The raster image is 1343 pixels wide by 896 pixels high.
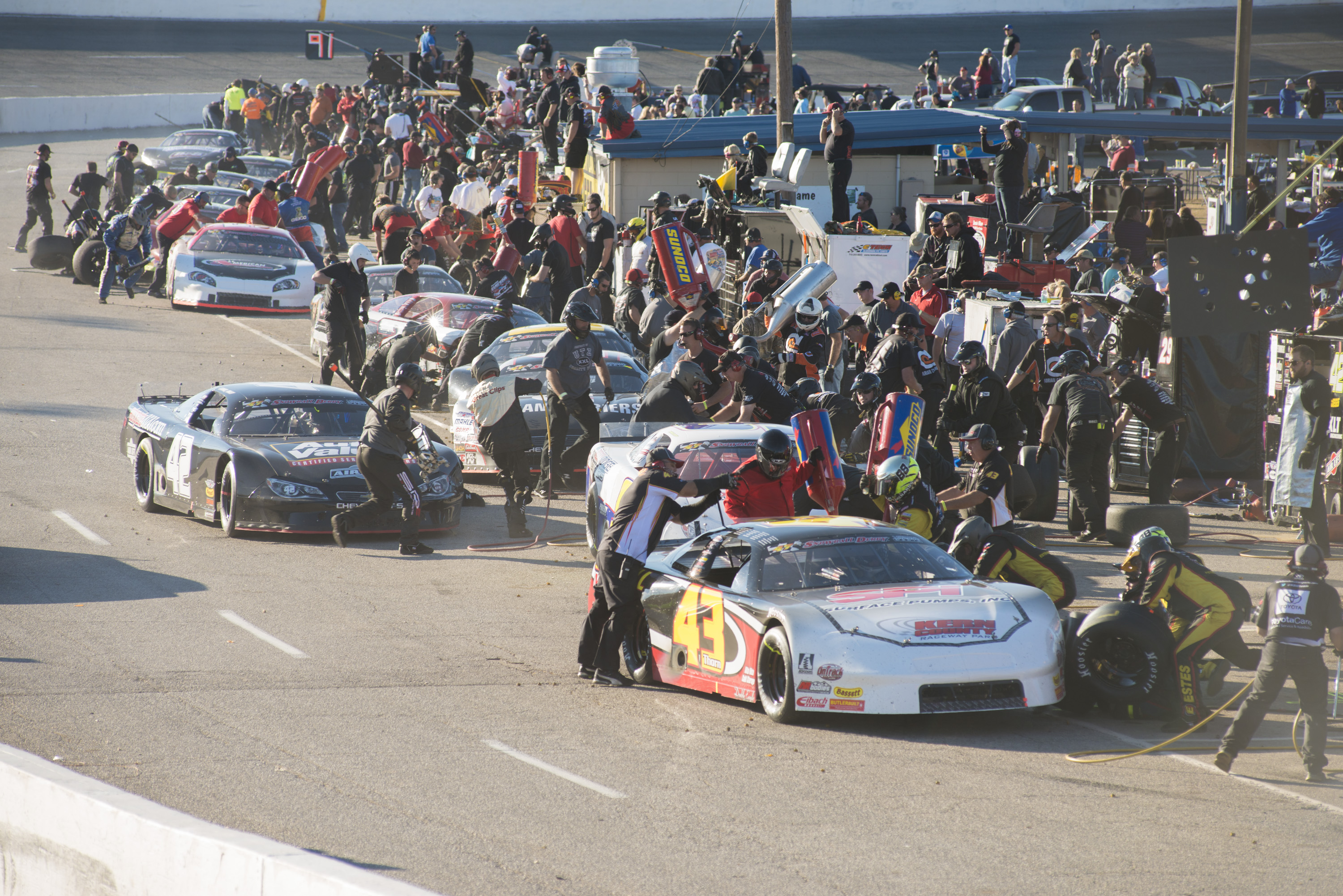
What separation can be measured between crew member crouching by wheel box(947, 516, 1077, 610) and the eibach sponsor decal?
6.02 metres

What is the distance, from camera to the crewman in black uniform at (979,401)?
13266 mm

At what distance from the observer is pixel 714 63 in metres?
35.2

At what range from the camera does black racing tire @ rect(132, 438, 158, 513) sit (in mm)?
14141

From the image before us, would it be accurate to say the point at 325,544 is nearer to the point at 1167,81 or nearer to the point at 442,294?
the point at 442,294

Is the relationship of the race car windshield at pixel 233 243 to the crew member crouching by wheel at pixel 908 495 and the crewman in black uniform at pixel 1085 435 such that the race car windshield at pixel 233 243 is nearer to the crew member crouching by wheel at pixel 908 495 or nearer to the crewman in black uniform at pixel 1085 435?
the crewman in black uniform at pixel 1085 435

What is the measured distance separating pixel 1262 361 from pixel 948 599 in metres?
7.65

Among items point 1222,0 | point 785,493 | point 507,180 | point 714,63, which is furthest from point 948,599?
point 1222,0

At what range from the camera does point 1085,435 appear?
1296 centimetres

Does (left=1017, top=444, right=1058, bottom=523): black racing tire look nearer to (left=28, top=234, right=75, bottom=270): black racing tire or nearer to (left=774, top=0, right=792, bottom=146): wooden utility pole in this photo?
(left=774, top=0, right=792, bottom=146): wooden utility pole

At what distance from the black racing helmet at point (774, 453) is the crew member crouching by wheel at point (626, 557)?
753mm

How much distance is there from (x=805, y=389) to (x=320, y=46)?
43.3 m

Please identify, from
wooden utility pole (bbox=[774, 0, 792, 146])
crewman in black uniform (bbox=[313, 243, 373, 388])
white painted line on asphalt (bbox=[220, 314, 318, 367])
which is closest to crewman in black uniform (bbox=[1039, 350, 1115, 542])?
crewman in black uniform (bbox=[313, 243, 373, 388])

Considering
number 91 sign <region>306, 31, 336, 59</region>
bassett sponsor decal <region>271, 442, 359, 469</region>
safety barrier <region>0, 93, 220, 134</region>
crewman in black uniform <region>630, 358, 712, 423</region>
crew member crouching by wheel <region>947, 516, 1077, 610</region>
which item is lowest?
crew member crouching by wheel <region>947, 516, 1077, 610</region>

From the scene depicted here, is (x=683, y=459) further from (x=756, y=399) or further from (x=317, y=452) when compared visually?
(x=317, y=452)
